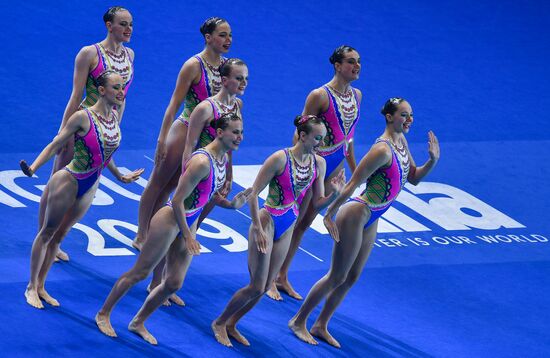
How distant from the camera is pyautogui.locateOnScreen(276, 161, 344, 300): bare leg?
988 centimetres

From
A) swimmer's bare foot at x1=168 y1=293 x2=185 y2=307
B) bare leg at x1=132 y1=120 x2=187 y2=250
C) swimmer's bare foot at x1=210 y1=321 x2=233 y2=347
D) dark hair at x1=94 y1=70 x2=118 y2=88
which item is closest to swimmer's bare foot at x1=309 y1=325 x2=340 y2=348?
swimmer's bare foot at x1=210 y1=321 x2=233 y2=347

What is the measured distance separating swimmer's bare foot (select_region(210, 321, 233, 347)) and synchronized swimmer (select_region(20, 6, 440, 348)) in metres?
0.02

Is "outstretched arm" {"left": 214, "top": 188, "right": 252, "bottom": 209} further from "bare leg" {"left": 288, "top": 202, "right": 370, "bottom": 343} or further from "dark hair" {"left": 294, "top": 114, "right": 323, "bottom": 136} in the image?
"bare leg" {"left": 288, "top": 202, "right": 370, "bottom": 343}

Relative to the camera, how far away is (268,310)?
9.67m

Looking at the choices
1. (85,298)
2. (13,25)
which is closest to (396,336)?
(85,298)

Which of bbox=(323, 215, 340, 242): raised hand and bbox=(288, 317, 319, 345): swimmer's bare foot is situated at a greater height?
bbox=(323, 215, 340, 242): raised hand

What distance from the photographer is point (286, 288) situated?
32.7 feet

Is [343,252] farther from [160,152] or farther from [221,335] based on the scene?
[160,152]

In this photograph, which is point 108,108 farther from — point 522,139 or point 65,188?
point 522,139

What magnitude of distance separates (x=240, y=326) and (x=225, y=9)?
678 cm

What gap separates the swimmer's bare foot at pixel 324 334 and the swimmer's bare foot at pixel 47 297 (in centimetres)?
189

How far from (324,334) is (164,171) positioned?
1757mm

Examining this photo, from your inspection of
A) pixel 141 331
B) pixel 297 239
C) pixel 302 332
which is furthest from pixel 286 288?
pixel 141 331

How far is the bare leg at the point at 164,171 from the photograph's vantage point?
31.5 ft
